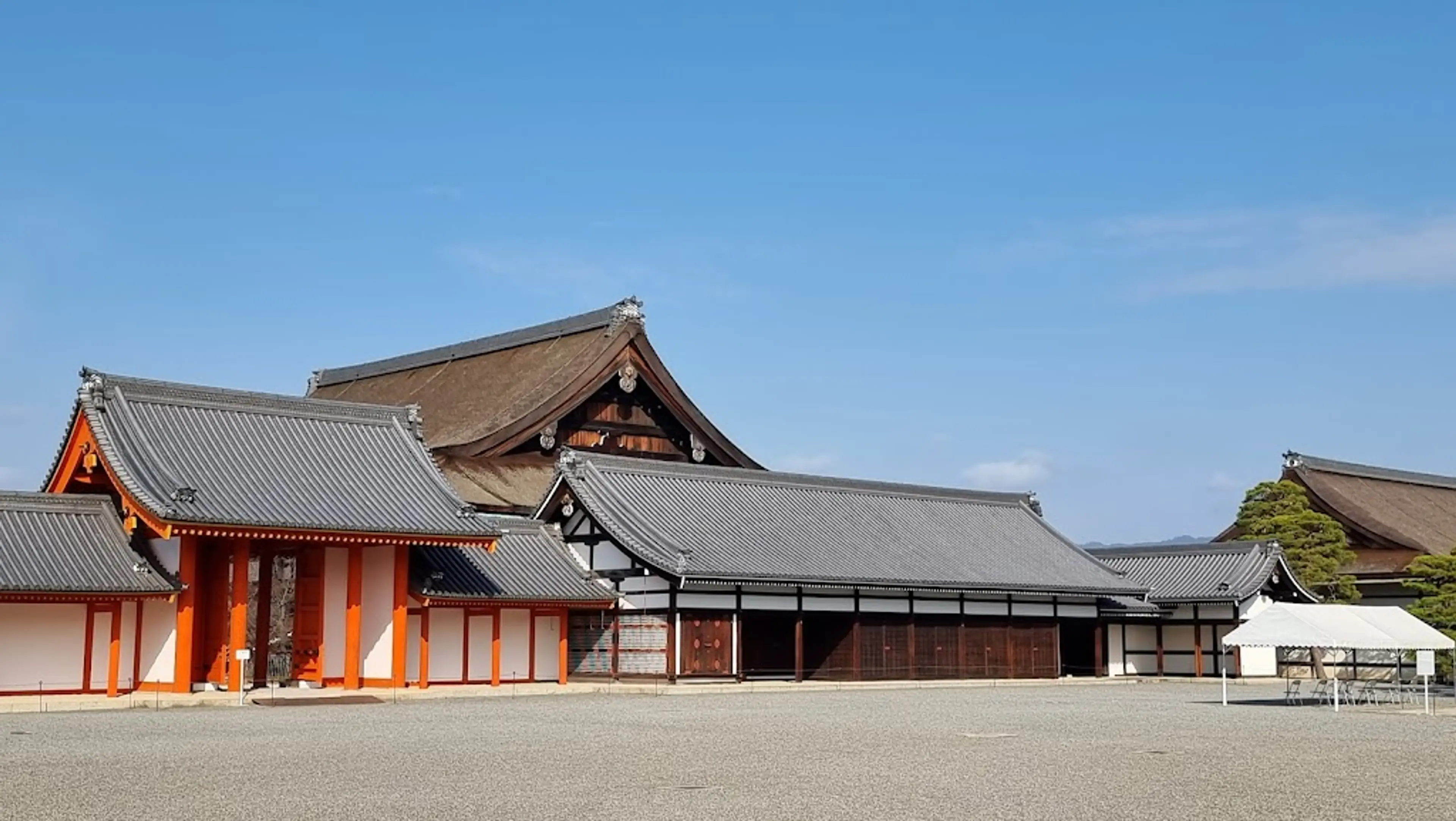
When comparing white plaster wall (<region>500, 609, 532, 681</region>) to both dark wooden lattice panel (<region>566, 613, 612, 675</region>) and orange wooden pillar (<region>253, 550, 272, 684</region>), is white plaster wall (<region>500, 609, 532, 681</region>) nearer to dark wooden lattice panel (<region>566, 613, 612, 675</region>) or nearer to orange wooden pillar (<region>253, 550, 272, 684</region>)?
dark wooden lattice panel (<region>566, 613, 612, 675</region>)

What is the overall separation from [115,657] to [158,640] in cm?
89

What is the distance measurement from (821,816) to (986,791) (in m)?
2.00

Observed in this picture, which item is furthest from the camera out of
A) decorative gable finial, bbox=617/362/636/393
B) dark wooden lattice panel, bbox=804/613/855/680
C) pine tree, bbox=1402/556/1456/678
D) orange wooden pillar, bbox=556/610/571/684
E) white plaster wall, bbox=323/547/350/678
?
decorative gable finial, bbox=617/362/636/393

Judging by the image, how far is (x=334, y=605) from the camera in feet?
90.2

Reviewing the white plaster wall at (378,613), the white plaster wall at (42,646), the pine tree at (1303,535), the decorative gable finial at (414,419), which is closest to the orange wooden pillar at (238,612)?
the white plaster wall at (42,646)

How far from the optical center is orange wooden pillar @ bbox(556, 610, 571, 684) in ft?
99.6

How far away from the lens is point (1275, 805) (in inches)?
454

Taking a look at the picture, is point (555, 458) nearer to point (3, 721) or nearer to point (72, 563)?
point (72, 563)

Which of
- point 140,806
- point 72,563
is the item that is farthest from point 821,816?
point 72,563

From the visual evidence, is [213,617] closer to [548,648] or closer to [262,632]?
[262,632]

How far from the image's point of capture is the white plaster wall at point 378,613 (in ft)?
89.6

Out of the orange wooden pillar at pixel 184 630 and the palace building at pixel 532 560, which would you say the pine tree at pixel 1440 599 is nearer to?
the palace building at pixel 532 560

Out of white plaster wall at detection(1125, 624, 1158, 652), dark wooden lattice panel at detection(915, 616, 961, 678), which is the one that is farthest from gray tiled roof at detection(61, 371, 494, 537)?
white plaster wall at detection(1125, 624, 1158, 652)

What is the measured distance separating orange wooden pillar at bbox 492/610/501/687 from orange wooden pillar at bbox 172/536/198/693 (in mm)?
5615
